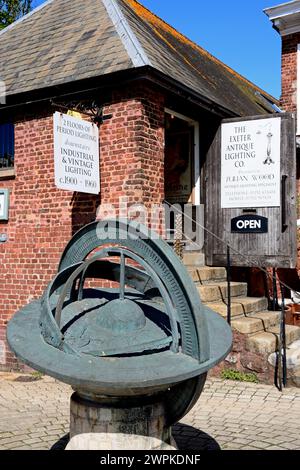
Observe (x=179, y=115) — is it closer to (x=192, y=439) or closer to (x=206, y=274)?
(x=206, y=274)

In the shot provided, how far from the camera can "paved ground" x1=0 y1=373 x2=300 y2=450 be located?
4297 millimetres

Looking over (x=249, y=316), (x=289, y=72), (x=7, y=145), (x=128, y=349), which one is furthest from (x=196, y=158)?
(x=128, y=349)

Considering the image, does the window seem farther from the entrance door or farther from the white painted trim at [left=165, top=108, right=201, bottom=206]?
the white painted trim at [left=165, top=108, right=201, bottom=206]

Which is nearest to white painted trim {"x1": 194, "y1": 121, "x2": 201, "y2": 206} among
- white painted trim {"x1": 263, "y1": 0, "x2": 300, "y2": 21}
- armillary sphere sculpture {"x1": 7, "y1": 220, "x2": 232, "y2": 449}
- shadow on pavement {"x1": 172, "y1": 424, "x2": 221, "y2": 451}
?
shadow on pavement {"x1": 172, "y1": 424, "x2": 221, "y2": 451}

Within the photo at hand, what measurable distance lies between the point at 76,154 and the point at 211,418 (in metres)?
3.66

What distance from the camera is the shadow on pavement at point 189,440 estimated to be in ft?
13.6

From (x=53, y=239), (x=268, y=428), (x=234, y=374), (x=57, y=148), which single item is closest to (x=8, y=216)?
(x=53, y=239)

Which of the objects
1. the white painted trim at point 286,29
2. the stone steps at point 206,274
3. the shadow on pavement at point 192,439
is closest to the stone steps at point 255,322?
the stone steps at point 206,274

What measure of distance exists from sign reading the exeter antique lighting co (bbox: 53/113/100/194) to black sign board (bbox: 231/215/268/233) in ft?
7.62

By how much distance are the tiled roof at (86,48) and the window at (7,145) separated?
750 millimetres

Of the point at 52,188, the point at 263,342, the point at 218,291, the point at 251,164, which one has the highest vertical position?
the point at 251,164

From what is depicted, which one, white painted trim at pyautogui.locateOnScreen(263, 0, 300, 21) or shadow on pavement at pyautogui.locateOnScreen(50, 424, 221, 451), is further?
white painted trim at pyautogui.locateOnScreen(263, 0, 300, 21)

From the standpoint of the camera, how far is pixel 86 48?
7.70m
